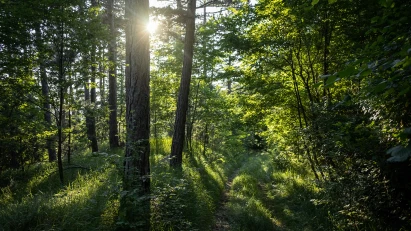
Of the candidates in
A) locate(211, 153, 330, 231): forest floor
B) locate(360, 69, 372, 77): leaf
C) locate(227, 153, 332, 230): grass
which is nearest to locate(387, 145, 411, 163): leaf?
locate(360, 69, 372, 77): leaf

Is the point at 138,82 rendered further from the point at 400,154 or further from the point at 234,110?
the point at 234,110

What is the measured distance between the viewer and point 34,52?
714 centimetres

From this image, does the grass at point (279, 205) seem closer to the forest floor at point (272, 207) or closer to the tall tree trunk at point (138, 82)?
the forest floor at point (272, 207)

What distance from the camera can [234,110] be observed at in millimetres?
12234

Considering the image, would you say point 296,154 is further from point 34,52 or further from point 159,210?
point 34,52

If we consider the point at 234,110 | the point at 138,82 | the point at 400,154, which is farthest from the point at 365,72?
the point at 234,110

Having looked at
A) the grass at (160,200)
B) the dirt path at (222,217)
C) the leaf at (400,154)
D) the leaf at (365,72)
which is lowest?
the dirt path at (222,217)

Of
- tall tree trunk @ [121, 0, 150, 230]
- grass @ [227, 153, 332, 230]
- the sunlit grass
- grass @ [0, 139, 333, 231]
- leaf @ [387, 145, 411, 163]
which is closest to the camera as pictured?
leaf @ [387, 145, 411, 163]

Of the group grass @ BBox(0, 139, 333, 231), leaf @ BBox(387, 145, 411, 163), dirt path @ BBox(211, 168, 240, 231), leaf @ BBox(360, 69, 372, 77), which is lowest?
dirt path @ BBox(211, 168, 240, 231)

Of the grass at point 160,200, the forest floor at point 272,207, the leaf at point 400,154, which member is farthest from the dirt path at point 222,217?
the leaf at point 400,154

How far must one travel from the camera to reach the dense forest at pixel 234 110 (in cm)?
381

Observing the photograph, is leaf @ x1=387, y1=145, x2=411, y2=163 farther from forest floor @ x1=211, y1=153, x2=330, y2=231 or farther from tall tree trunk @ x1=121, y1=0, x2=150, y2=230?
forest floor @ x1=211, y1=153, x2=330, y2=231

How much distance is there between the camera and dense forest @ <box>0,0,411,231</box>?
12.5ft

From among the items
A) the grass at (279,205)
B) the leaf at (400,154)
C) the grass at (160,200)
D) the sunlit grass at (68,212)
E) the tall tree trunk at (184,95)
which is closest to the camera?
the leaf at (400,154)
